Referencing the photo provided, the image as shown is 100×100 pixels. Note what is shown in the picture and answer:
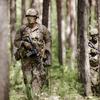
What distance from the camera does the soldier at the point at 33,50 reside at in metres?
9.77

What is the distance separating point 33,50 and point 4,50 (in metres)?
3.85

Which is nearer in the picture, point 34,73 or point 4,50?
point 4,50

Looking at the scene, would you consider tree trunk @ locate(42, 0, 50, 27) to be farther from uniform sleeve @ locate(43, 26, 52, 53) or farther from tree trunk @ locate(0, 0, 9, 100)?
tree trunk @ locate(0, 0, 9, 100)

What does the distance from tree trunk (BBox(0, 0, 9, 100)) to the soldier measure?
374cm

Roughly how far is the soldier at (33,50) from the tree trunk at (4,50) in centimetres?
374

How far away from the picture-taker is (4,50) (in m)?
5.86

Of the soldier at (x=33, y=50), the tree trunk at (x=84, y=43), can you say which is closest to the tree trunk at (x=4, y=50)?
the soldier at (x=33, y=50)

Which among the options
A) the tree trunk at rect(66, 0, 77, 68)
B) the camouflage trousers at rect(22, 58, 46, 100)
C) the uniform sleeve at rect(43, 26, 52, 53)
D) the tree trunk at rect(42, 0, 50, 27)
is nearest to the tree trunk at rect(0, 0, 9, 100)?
the camouflage trousers at rect(22, 58, 46, 100)

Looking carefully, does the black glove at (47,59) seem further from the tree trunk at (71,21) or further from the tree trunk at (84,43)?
the tree trunk at (71,21)

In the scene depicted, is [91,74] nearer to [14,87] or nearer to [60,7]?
[14,87]

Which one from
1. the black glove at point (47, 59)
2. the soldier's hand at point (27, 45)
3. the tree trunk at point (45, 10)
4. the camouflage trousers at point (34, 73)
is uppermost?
the tree trunk at point (45, 10)

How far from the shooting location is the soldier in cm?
977

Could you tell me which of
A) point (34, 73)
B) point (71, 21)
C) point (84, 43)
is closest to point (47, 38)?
point (34, 73)

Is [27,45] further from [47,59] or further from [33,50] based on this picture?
[47,59]
